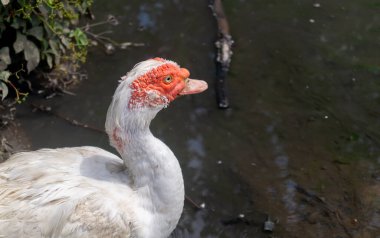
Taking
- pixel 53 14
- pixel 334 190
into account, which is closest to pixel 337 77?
pixel 334 190

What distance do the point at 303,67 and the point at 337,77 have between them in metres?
0.35

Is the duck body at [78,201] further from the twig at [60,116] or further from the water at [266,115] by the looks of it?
the twig at [60,116]

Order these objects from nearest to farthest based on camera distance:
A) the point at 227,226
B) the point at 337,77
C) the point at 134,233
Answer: the point at 134,233
the point at 227,226
the point at 337,77

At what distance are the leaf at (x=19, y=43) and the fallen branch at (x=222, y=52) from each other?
1.81 meters

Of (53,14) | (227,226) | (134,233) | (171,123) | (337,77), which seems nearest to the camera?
(134,233)

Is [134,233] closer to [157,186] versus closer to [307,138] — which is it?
[157,186]

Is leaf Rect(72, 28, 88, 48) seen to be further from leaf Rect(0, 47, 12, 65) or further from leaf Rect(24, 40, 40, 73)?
leaf Rect(0, 47, 12, 65)

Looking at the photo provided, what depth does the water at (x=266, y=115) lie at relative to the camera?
4480mm

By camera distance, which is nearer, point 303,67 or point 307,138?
point 307,138

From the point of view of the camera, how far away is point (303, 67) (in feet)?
19.1

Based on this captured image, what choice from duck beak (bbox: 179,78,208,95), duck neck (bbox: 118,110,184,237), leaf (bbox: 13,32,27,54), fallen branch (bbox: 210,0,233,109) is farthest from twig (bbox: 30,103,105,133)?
duck beak (bbox: 179,78,208,95)

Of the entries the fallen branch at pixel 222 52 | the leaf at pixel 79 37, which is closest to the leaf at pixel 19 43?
the leaf at pixel 79 37

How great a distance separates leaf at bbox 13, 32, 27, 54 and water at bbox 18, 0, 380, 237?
0.66 meters

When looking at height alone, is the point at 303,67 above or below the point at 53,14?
below
